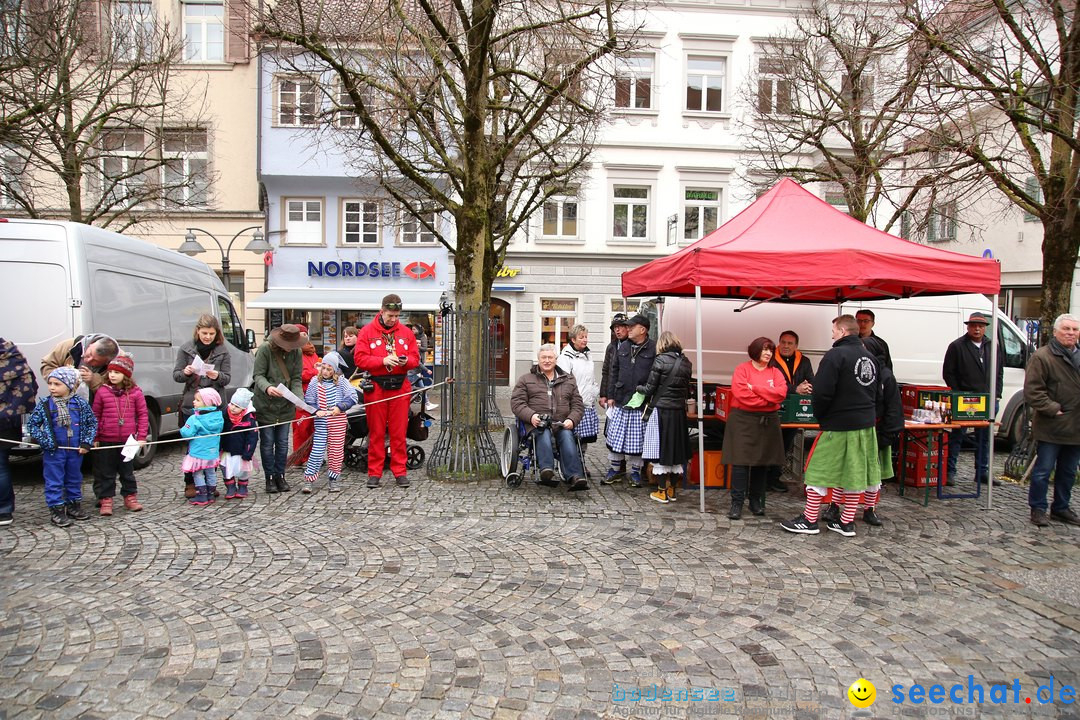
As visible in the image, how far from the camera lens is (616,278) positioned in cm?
2156

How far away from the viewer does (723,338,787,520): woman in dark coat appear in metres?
6.11

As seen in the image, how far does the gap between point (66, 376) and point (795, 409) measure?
6585 millimetres

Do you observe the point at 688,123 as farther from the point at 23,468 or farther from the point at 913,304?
the point at 23,468

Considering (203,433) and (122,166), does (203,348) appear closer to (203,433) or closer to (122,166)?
(203,433)

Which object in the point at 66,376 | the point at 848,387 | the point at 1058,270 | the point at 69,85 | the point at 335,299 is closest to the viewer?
the point at 848,387

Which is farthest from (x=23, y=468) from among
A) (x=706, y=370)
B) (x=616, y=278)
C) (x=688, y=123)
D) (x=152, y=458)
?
(x=688, y=123)

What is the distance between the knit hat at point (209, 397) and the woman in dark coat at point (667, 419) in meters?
4.12

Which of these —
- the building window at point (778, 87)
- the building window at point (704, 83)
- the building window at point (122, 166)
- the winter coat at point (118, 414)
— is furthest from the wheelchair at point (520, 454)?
the building window at point (704, 83)

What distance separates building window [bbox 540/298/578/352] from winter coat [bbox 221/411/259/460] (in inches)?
596

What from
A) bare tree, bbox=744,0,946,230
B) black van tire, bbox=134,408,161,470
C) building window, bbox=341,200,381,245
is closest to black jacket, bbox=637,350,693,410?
bare tree, bbox=744,0,946,230

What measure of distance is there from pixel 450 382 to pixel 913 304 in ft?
24.1

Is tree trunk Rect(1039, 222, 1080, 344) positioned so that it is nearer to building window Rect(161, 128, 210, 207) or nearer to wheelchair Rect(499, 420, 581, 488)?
wheelchair Rect(499, 420, 581, 488)

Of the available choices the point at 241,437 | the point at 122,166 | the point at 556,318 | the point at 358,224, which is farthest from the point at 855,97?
the point at 122,166

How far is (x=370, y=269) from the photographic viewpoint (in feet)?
69.8
